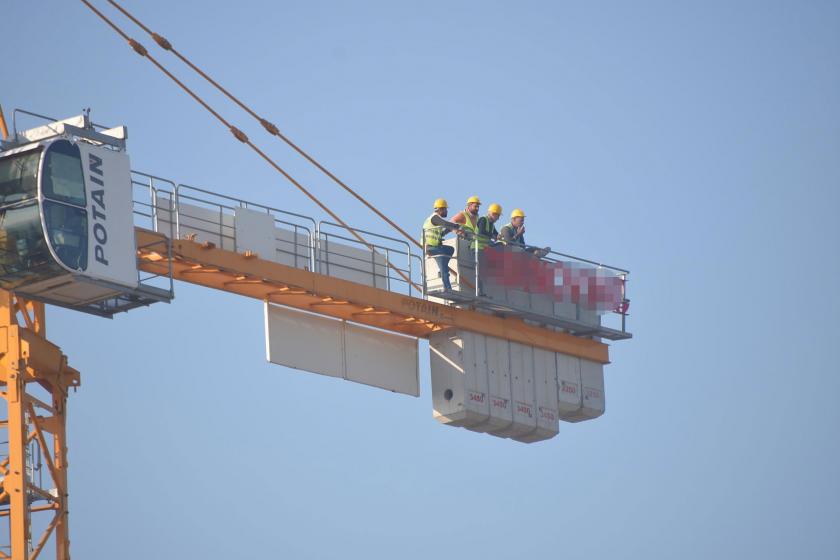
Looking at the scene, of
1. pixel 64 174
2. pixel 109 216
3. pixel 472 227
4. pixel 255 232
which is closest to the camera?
pixel 64 174

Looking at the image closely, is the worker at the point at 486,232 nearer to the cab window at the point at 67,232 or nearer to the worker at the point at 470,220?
the worker at the point at 470,220

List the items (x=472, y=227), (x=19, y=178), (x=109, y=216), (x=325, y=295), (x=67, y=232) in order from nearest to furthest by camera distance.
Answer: (x=67, y=232), (x=19, y=178), (x=109, y=216), (x=325, y=295), (x=472, y=227)

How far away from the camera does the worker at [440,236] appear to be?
4741 centimetres

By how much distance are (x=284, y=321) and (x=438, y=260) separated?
12.7ft

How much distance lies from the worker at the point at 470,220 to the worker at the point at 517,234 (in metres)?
1.07

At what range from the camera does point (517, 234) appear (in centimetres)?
5006

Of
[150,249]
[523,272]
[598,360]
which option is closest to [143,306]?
[150,249]

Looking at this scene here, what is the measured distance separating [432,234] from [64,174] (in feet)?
28.2

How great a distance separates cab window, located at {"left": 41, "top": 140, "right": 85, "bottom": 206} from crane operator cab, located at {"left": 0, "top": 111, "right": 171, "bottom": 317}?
0.06ft

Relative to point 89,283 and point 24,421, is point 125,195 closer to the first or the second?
point 89,283

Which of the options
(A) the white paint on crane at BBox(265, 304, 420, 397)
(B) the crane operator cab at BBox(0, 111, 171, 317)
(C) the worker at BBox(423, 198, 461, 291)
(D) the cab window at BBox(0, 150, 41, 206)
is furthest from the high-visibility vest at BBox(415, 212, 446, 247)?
(D) the cab window at BBox(0, 150, 41, 206)

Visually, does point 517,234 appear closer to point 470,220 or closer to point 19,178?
point 470,220

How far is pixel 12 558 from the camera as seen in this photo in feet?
145

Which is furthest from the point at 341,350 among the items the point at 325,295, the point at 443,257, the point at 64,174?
the point at 64,174
